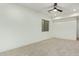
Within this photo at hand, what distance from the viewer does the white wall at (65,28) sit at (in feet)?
26.2

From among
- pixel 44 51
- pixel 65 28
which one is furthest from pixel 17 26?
pixel 65 28

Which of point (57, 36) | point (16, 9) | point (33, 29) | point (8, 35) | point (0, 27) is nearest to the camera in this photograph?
point (0, 27)

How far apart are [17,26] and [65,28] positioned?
5428 mm

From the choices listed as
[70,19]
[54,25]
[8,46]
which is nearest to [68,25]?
[70,19]

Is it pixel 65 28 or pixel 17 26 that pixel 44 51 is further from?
pixel 65 28

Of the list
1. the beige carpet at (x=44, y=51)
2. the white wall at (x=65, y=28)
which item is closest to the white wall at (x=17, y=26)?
the beige carpet at (x=44, y=51)

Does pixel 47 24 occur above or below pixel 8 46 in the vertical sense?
above

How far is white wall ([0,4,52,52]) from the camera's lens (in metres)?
4.04

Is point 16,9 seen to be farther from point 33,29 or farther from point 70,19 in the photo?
point 70,19

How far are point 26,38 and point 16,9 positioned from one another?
6.13 ft

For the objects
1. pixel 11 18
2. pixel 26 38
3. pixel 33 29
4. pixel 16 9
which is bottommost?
pixel 26 38

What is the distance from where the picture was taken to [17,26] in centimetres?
477

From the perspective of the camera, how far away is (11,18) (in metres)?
4.39

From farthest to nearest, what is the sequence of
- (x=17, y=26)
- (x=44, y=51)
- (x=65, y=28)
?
(x=65, y=28), (x=17, y=26), (x=44, y=51)
